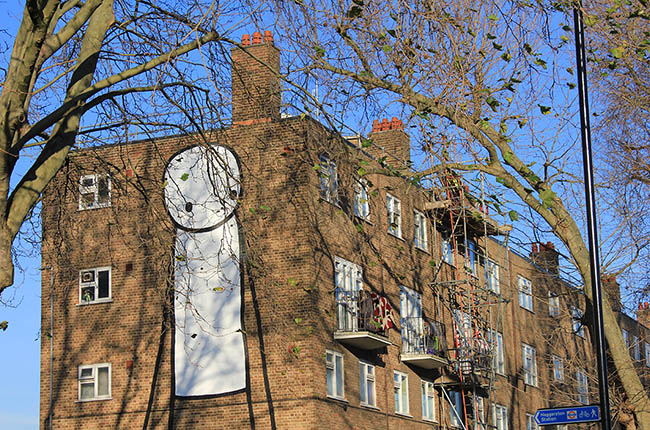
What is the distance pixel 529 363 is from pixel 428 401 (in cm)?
1207

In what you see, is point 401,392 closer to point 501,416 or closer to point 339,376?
point 339,376

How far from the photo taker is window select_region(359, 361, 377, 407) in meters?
29.8

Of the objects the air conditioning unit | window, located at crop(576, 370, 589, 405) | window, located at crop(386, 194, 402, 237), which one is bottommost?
window, located at crop(576, 370, 589, 405)

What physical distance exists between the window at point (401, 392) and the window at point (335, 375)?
3.63m

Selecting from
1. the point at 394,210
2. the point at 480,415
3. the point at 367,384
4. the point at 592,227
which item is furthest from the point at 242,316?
the point at 592,227

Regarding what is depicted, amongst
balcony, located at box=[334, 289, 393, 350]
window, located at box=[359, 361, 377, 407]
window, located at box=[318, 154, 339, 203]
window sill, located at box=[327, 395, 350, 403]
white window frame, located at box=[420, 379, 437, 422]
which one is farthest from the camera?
white window frame, located at box=[420, 379, 437, 422]

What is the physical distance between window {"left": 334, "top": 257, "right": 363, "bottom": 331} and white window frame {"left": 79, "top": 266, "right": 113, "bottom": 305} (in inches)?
264

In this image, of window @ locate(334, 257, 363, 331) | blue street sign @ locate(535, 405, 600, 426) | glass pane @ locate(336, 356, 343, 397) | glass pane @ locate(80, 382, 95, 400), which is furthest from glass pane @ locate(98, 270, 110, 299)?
blue street sign @ locate(535, 405, 600, 426)

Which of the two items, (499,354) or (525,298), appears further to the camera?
(525,298)

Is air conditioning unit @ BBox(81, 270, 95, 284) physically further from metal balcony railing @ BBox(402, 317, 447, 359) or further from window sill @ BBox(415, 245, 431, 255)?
window sill @ BBox(415, 245, 431, 255)

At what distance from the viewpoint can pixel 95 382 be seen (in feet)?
96.4

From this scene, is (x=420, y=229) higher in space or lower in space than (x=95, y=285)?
higher

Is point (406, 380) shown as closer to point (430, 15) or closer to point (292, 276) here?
point (292, 276)

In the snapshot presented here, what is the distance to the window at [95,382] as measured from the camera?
29.3m
